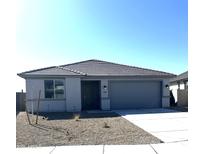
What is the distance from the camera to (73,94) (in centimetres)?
1497

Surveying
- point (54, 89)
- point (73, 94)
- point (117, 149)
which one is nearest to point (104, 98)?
point (73, 94)

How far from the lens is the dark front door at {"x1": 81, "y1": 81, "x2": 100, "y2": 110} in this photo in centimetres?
1664

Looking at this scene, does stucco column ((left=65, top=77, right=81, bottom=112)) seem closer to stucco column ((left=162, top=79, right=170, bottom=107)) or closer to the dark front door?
the dark front door

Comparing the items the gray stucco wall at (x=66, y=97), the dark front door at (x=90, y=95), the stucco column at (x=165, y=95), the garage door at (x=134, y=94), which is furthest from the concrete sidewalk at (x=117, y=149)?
the stucco column at (x=165, y=95)

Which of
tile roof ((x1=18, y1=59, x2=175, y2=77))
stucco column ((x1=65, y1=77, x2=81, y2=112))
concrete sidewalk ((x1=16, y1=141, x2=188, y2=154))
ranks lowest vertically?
concrete sidewalk ((x1=16, y1=141, x2=188, y2=154))

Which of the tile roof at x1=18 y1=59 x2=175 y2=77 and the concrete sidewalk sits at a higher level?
the tile roof at x1=18 y1=59 x2=175 y2=77

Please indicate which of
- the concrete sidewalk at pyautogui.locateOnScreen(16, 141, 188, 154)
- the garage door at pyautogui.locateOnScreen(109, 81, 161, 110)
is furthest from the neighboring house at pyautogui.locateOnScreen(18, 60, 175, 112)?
the concrete sidewalk at pyautogui.locateOnScreen(16, 141, 188, 154)

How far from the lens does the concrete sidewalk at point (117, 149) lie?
17.3ft

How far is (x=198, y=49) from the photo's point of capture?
311cm

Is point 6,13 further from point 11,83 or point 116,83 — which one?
point 116,83

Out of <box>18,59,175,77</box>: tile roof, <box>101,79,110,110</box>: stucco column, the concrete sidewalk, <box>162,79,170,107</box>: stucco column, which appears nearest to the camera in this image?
the concrete sidewalk

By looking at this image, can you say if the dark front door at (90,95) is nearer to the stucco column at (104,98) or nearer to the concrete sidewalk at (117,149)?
the stucco column at (104,98)

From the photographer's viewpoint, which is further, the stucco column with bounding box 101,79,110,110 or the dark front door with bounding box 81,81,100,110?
the dark front door with bounding box 81,81,100,110

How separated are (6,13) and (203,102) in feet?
11.1
